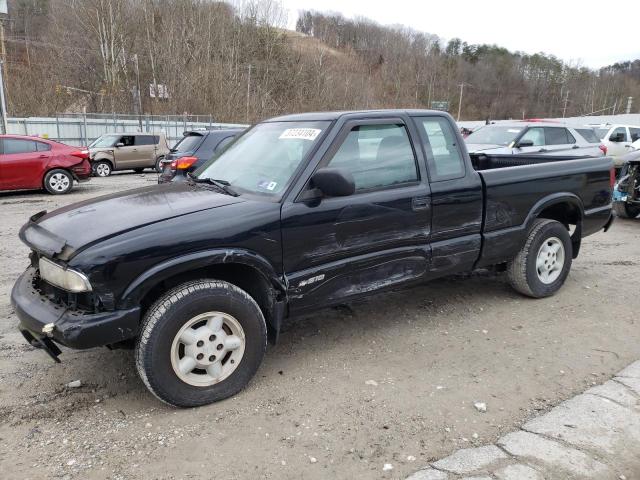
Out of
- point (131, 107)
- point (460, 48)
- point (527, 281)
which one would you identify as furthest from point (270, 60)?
point (460, 48)

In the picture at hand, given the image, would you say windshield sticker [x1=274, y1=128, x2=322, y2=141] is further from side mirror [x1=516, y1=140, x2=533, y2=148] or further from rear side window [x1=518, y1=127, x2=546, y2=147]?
rear side window [x1=518, y1=127, x2=546, y2=147]

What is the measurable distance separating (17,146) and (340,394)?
38.4 ft

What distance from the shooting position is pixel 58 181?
12461mm

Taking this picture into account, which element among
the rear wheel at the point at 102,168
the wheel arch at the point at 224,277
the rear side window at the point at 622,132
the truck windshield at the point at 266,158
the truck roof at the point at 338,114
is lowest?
the rear wheel at the point at 102,168

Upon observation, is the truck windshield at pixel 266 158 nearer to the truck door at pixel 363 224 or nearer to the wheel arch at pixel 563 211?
the truck door at pixel 363 224

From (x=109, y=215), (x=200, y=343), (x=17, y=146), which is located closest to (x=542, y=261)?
(x=200, y=343)

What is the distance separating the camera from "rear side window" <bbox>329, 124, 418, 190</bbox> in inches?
143

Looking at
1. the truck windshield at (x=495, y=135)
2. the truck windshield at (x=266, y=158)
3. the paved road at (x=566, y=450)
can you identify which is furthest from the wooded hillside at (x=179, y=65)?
the paved road at (x=566, y=450)

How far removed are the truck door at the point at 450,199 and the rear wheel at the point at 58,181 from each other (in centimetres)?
1122

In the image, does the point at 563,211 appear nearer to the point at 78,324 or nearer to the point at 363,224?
the point at 363,224

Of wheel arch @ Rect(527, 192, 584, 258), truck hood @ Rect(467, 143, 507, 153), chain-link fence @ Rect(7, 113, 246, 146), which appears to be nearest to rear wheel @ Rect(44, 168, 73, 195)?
truck hood @ Rect(467, 143, 507, 153)

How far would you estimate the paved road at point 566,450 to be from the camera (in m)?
2.46

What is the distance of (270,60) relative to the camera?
55125 millimetres

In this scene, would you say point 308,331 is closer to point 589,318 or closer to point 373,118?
point 373,118
